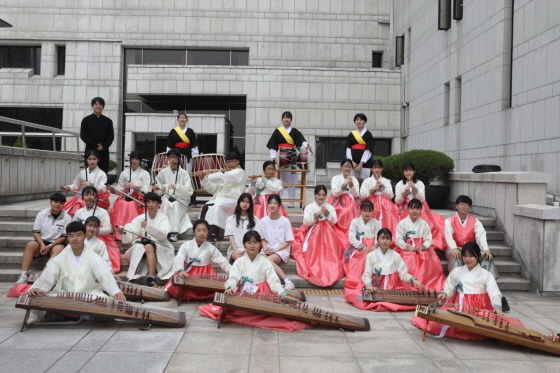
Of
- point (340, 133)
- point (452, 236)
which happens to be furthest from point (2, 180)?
point (340, 133)

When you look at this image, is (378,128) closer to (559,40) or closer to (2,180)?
(559,40)

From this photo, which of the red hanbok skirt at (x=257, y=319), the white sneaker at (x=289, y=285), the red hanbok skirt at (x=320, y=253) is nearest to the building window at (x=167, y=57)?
the red hanbok skirt at (x=320, y=253)

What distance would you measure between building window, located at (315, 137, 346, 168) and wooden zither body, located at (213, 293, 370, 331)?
16.6 meters

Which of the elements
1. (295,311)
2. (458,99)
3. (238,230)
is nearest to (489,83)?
(458,99)

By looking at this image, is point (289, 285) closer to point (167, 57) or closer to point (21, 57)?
point (167, 57)

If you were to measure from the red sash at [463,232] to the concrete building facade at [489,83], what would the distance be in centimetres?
424

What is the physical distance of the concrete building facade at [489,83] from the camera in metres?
11.2

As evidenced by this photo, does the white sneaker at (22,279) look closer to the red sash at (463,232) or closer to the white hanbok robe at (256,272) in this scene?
the white hanbok robe at (256,272)

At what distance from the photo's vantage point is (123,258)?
25.5ft

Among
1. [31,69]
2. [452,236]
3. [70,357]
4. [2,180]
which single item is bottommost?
[70,357]

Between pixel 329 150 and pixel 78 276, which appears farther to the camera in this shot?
pixel 329 150

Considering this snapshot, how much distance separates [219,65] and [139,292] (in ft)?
57.6

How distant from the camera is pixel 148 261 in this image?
7.39 metres

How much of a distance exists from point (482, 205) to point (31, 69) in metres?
20.2
